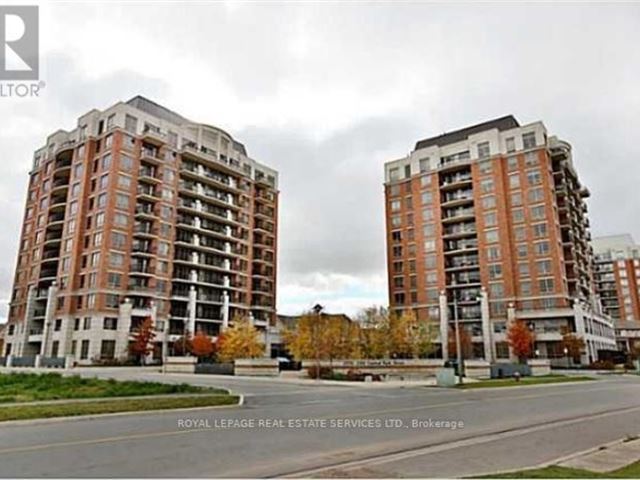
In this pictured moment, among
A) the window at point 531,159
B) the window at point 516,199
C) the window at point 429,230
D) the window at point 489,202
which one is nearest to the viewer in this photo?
the window at point 531,159

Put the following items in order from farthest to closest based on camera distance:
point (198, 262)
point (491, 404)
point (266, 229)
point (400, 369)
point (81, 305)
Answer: point (266, 229) → point (198, 262) → point (81, 305) → point (400, 369) → point (491, 404)

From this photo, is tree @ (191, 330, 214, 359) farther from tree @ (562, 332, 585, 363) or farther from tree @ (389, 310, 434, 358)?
tree @ (562, 332, 585, 363)

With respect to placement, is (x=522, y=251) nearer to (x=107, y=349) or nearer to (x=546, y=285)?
(x=546, y=285)

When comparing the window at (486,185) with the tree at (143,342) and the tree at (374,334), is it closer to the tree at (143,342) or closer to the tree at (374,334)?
the tree at (374,334)

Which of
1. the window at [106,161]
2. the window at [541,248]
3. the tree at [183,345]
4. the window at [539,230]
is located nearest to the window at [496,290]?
the window at [541,248]

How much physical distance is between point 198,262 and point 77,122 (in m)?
27.4

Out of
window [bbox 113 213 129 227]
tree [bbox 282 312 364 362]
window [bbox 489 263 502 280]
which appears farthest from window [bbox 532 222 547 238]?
window [bbox 113 213 129 227]

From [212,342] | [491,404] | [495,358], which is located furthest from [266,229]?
[491,404]

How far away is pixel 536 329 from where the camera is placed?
68062 millimetres

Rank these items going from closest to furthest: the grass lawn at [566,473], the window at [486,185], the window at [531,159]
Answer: the grass lawn at [566,473] → the window at [531,159] → the window at [486,185]

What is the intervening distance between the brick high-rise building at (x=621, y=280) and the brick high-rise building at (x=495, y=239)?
59.8 m

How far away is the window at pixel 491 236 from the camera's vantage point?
74625mm

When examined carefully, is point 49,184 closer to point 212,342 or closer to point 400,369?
point 212,342

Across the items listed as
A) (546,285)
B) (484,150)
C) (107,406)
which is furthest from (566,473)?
(484,150)
